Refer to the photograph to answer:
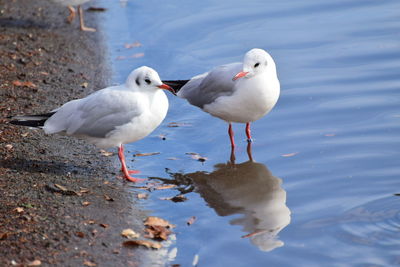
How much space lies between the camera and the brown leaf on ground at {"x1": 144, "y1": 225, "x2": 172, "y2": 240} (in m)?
5.80

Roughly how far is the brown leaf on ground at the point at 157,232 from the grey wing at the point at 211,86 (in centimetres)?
210

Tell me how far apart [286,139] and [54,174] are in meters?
2.51

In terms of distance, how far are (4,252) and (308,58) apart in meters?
5.76

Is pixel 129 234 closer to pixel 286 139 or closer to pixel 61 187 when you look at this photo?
pixel 61 187

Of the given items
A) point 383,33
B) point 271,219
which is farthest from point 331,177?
point 383,33

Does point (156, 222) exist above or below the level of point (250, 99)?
below

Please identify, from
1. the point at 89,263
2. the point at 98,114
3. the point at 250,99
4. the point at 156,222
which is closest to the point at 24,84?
the point at 98,114

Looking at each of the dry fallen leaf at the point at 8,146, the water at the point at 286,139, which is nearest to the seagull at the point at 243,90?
the water at the point at 286,139

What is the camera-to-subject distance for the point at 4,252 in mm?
5180

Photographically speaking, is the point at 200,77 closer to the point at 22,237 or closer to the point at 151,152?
the point at 151,152

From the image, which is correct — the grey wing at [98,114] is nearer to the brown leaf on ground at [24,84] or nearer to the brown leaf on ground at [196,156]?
the brown leaf on ground at [196,156]

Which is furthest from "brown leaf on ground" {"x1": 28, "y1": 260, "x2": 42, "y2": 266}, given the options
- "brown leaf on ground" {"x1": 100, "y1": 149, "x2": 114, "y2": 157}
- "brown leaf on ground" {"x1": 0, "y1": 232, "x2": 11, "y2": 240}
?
"brown leaf on ground" {"x1": 100, "y1": 149, "x2": 114, "y2": 157}

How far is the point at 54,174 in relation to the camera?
6.70m

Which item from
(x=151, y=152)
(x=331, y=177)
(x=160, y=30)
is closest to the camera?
(x=331, y=177)
